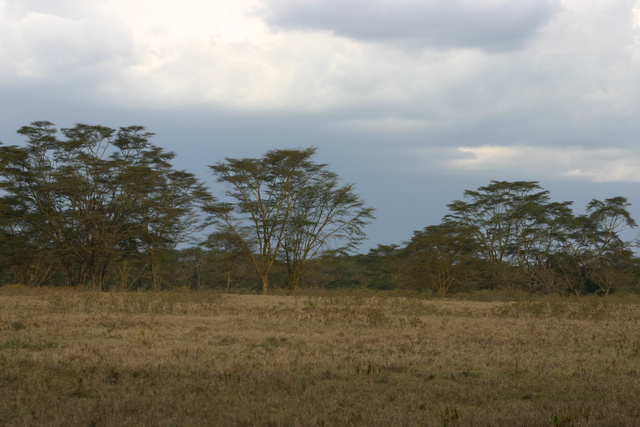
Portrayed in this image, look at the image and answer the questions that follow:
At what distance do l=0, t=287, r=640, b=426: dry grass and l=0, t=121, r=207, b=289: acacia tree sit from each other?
689 inches

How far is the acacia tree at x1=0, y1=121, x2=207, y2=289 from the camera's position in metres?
29.8

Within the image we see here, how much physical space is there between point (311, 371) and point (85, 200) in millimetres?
26209

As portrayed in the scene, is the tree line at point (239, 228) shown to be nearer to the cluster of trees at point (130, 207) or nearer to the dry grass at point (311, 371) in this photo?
the cluster of trees at point (130, 207)

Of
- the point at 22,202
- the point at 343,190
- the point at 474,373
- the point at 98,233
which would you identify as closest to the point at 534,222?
the point at 343,190

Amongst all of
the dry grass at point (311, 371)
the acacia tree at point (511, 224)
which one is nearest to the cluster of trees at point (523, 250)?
the acacia tree at point (511, 224)

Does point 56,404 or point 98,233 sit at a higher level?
point 98,233

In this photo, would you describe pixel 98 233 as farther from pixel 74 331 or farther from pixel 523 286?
pixel 523 286

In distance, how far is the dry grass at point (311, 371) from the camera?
5281 mm

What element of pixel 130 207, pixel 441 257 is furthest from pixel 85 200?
pixel 441 257

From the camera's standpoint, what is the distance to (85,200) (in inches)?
1198

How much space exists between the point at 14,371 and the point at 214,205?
25.3 metres

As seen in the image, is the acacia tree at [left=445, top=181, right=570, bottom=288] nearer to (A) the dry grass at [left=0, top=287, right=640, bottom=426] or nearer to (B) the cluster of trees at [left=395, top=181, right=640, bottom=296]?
(B) the cluster of trees at [left=395, top=181, right=640, bottom=296]

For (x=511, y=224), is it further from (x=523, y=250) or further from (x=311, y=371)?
(x=311, y=371)

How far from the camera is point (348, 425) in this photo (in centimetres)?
492
